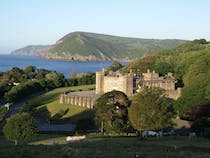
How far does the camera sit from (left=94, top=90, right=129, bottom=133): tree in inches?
1394

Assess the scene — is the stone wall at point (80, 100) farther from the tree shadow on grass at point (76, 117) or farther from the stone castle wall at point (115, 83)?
the stone castle wall at point (115, 83)

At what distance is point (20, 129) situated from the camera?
101ft

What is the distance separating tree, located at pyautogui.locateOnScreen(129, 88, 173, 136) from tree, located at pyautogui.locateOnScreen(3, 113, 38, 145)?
7.78m

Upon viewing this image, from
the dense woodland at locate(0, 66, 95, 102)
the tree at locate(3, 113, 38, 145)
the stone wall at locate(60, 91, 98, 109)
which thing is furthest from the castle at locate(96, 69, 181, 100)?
the tree at locate(3, 113, 38, 145)

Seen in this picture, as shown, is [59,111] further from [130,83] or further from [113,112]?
[113,112]

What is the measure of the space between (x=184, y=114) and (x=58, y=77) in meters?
43.2

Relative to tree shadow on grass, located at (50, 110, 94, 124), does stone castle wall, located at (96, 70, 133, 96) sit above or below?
above

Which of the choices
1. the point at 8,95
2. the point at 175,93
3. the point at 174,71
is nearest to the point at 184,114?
the point at 175,93

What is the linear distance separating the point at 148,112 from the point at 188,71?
47886mm

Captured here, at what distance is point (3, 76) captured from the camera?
9719 centimetres

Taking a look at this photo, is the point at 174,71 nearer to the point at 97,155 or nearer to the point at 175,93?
the point at 175,93

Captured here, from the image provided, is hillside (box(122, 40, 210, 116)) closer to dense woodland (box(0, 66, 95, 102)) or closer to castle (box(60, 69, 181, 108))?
castle (box(60, 69, 181, 108))

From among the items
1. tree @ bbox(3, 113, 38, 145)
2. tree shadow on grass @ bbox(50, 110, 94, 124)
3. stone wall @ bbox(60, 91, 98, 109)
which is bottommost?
tree shadow on grass @ bbox(50, 110, 94, 124)

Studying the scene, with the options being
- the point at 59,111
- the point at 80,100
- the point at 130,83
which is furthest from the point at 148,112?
the point at 130,83
